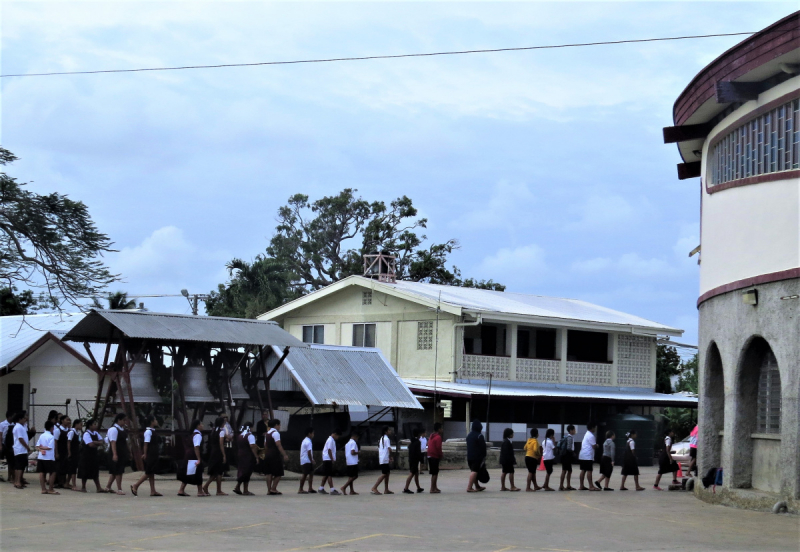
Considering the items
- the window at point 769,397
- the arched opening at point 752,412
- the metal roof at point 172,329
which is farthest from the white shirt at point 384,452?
the window at point 769,397

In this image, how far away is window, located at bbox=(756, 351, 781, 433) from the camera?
1734cm

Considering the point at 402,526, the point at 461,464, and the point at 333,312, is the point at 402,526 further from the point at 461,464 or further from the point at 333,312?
the point at 333,312

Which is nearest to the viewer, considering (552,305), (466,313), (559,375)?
(466,313)

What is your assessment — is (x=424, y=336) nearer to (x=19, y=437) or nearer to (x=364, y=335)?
(x=364, y=335)

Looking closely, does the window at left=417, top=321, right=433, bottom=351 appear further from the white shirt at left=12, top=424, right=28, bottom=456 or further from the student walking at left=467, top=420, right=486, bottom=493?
the white shirt at left=12, top=424, right=28, bottom=456

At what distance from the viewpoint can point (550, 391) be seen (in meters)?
34.9

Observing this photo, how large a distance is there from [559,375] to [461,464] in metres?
7.54

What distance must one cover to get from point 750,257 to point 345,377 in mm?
12777

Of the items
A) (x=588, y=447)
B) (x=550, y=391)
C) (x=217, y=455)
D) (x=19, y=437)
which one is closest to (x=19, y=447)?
(x=19, y=437)

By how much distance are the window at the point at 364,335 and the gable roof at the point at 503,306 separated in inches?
61.2

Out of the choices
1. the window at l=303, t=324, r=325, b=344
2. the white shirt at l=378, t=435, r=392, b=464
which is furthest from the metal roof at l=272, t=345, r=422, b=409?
the window at l=303, t=324, r=325, b=344

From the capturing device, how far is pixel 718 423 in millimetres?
20297

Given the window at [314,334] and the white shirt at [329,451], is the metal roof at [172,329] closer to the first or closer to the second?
the white shirt at [329,451]

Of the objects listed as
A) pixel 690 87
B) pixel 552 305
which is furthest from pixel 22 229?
pixel 552 305
